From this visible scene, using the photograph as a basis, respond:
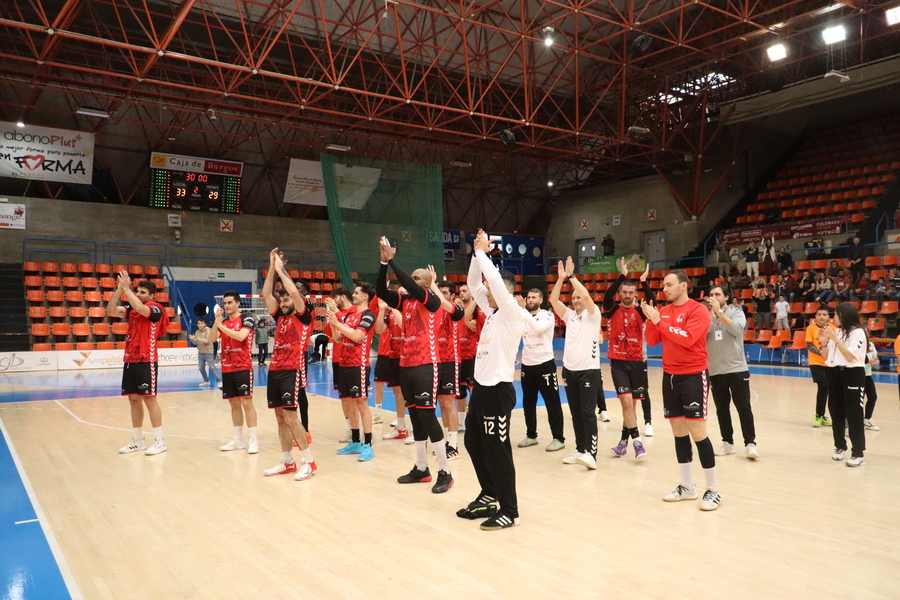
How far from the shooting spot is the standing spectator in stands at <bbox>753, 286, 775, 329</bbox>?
1817 cm

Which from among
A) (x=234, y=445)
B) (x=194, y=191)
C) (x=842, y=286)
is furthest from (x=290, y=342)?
(x=194, y=191)

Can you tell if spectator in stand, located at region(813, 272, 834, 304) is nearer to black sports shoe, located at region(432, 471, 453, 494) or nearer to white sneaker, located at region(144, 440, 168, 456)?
black sports shoe, located at region(432, 471, 453, 494)

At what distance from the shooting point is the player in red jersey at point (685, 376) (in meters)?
5.21

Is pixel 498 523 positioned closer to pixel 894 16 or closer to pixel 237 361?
pixel 237 361

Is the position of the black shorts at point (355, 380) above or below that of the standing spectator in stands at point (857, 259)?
below

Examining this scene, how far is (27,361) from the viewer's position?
17.5m

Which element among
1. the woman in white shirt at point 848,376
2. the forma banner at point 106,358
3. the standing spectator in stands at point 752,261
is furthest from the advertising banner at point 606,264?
the woman in white shirt at point 848,376

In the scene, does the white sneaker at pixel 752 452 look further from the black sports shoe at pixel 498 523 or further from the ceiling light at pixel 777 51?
the ceiling light at pixel 777 51

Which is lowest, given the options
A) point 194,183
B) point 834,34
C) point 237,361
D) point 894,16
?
point 237,361

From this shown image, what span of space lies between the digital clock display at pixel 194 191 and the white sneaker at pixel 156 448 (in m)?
16.8

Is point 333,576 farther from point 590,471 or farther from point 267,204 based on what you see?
point 267,204

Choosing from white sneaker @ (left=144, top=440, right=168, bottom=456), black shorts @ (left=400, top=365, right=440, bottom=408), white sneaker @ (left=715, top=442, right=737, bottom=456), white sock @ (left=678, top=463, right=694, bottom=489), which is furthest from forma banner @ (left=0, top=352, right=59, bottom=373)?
white sock @ (left=678, top=463, right=694, bottom=489)

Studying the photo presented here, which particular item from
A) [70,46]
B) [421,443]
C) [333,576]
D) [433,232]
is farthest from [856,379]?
[70,46]

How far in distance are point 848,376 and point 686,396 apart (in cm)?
238
